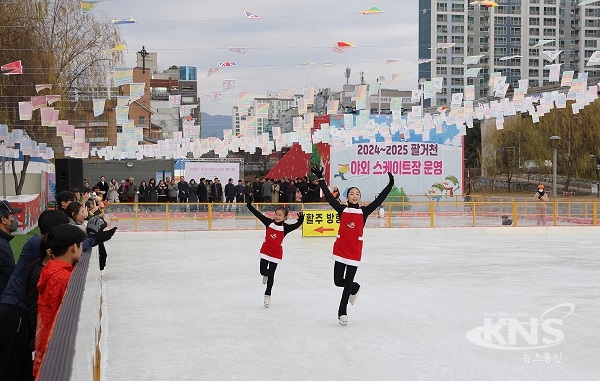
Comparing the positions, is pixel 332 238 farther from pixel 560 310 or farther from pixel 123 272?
pixel 560 310

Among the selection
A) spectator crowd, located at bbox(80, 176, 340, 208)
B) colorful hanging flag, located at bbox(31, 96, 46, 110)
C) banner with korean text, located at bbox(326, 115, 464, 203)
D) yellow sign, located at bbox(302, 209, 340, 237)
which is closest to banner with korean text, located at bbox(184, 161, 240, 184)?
banner with korean text, located at bbox(326, 115, 464, 203)

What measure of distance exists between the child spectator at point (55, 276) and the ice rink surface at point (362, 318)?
1.83 meters

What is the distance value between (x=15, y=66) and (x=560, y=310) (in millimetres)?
13176

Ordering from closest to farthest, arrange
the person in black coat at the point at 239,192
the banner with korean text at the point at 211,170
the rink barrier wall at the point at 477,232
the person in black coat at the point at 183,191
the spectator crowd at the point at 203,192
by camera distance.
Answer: the rink barrier wall at the point at 477,232, the spectator crowd at the point at 203,192, the person in black coat at the point at 183,191, the person in black coat at the point at 239,192, the banner with korean text at the point at 211,170

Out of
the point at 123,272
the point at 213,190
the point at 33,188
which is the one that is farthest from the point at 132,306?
the point at 33,188

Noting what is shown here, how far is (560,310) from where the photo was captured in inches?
368

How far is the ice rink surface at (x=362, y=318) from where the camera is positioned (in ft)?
21.2

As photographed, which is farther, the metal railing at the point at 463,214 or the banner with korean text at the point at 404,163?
the banner with korean text at the point at 404,163

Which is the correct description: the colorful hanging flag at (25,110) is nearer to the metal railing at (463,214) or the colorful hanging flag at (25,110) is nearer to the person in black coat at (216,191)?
the metal railing at (463,214)

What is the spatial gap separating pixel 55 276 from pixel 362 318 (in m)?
5.05

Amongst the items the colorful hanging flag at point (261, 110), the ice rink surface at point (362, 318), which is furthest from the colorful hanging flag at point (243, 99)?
the ice rink surface at point (362, 318)

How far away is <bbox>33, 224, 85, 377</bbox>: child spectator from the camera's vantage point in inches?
173

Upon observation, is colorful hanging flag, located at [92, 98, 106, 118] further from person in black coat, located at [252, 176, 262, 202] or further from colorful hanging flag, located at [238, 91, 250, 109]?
person in black coat, located at [252, 176, 262, 202]

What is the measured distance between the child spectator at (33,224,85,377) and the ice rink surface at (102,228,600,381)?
72.1 inches
